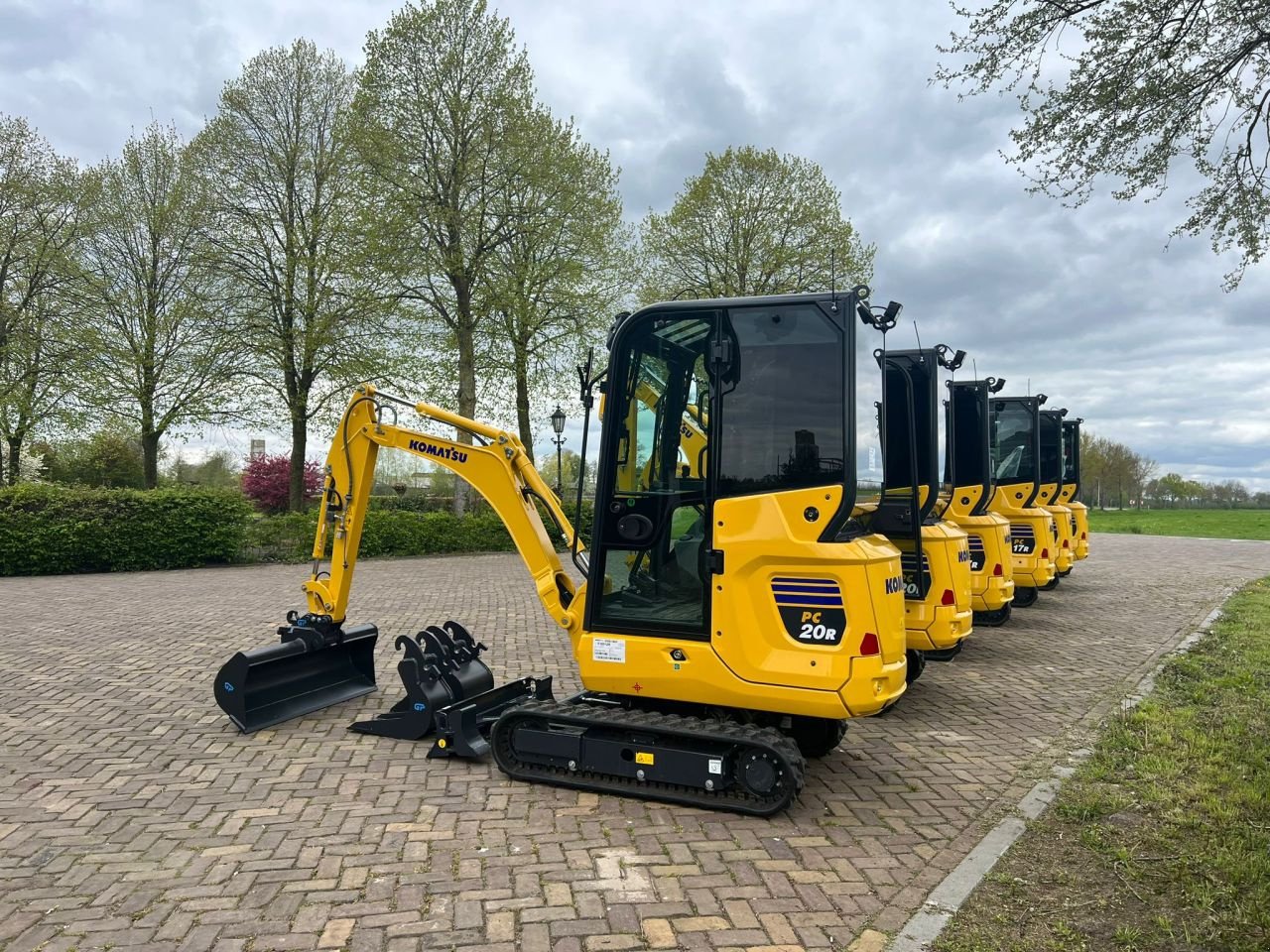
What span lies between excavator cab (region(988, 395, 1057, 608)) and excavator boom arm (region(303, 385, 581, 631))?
26.4 feet

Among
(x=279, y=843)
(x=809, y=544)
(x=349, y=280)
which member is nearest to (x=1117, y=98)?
(x=809, y=544)

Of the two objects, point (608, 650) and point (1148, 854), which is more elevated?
point (608, 650)

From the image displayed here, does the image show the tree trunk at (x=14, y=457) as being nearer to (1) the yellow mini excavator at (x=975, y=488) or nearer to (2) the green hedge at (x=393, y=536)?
(2) the green hedge at (x=393, y=536)

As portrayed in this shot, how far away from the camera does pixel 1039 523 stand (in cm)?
1156

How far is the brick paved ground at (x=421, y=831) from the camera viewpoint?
11.3ft

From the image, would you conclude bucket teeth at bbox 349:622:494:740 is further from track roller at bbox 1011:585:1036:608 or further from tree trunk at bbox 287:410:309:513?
tree trunk at bbox 287:410:309:513

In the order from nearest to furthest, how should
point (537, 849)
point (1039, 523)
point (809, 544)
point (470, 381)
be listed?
point (537, 849)
point (809, 544)
point (1039, 523)
point (470, 381)

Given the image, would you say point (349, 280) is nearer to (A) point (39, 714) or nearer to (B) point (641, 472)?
(A) point (39, 714)

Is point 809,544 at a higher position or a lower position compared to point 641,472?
lower

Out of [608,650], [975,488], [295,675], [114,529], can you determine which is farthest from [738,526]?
[114,529]

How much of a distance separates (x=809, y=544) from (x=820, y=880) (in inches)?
64.4

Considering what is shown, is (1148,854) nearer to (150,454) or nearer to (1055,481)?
(1055,481)

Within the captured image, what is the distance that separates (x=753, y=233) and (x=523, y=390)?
8.29 m

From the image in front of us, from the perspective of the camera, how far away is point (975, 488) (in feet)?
30.8
